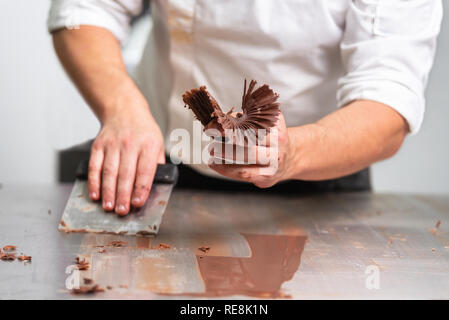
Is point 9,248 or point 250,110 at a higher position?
point 250,110

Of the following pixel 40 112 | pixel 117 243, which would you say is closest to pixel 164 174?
pixel 117 243

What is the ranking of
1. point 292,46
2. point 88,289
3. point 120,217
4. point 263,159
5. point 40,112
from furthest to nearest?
point 40,112, point 292,46, point 120,217, point 263,159, point 88,289


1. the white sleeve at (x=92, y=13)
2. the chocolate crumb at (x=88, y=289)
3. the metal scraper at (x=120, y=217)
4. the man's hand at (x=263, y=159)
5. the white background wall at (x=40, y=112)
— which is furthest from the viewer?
the white background wall at (x=40, y=112)

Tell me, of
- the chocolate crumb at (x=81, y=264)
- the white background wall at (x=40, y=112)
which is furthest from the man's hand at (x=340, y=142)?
the white background wall at (x=40, y=112)

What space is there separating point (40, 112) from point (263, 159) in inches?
60.3

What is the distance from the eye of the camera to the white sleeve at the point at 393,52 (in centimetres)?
85

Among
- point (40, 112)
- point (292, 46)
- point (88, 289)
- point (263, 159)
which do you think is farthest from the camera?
point (40, 112)

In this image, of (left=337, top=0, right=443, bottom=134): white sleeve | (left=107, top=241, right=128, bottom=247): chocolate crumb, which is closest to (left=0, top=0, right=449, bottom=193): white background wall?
(left=337, top=0, right=443, bottom=134): white sleeve

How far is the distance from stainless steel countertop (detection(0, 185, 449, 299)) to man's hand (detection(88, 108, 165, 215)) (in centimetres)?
6

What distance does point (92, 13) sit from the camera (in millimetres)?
994

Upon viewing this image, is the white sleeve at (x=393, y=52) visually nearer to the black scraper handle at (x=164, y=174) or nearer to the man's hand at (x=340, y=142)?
the man's hand at (x=340, y=142)

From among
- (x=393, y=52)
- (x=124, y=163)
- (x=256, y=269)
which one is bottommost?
(x=256, y=269)

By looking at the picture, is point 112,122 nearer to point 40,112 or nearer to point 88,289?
point 88,289
